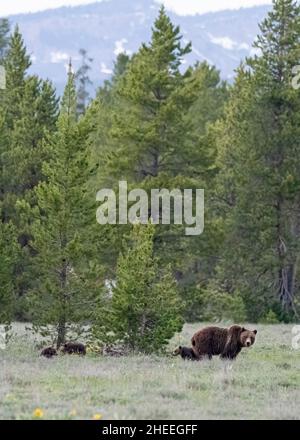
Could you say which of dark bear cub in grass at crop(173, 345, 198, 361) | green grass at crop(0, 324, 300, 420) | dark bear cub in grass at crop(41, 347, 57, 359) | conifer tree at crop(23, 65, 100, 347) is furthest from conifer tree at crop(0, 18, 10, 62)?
dark bear cub in grass at crop(173, 345, 198, 361)

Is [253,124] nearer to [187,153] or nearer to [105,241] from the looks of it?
[187,153]

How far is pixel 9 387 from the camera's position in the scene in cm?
1423

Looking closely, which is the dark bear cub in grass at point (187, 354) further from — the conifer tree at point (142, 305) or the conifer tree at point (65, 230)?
the conifer tree at point (65, 230)

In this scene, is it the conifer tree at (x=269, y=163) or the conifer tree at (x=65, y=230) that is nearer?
the conifer tree at (x=65, y=230)

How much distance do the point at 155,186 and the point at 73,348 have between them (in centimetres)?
1208

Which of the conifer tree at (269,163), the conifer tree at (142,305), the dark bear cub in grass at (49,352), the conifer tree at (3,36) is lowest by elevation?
the dark bear cub in grass at (49,352)

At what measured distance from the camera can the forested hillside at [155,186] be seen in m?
21.5

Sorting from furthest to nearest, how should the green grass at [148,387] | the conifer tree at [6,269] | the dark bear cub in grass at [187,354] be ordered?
the conifer tree at [6,269]
the dark bear cub in grass at [187,354]
the green grass at [148,387]

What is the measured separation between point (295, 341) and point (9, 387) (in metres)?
12.2

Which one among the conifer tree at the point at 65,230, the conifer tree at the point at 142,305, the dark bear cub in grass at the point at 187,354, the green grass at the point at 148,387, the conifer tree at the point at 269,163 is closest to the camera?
the green grass at the point at 148,387

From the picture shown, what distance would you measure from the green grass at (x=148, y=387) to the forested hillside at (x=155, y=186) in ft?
5.99

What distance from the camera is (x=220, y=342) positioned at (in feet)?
63.9

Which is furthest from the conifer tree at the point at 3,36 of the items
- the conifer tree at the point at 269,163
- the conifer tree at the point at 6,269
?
the conifer tree at the point at 6,269
